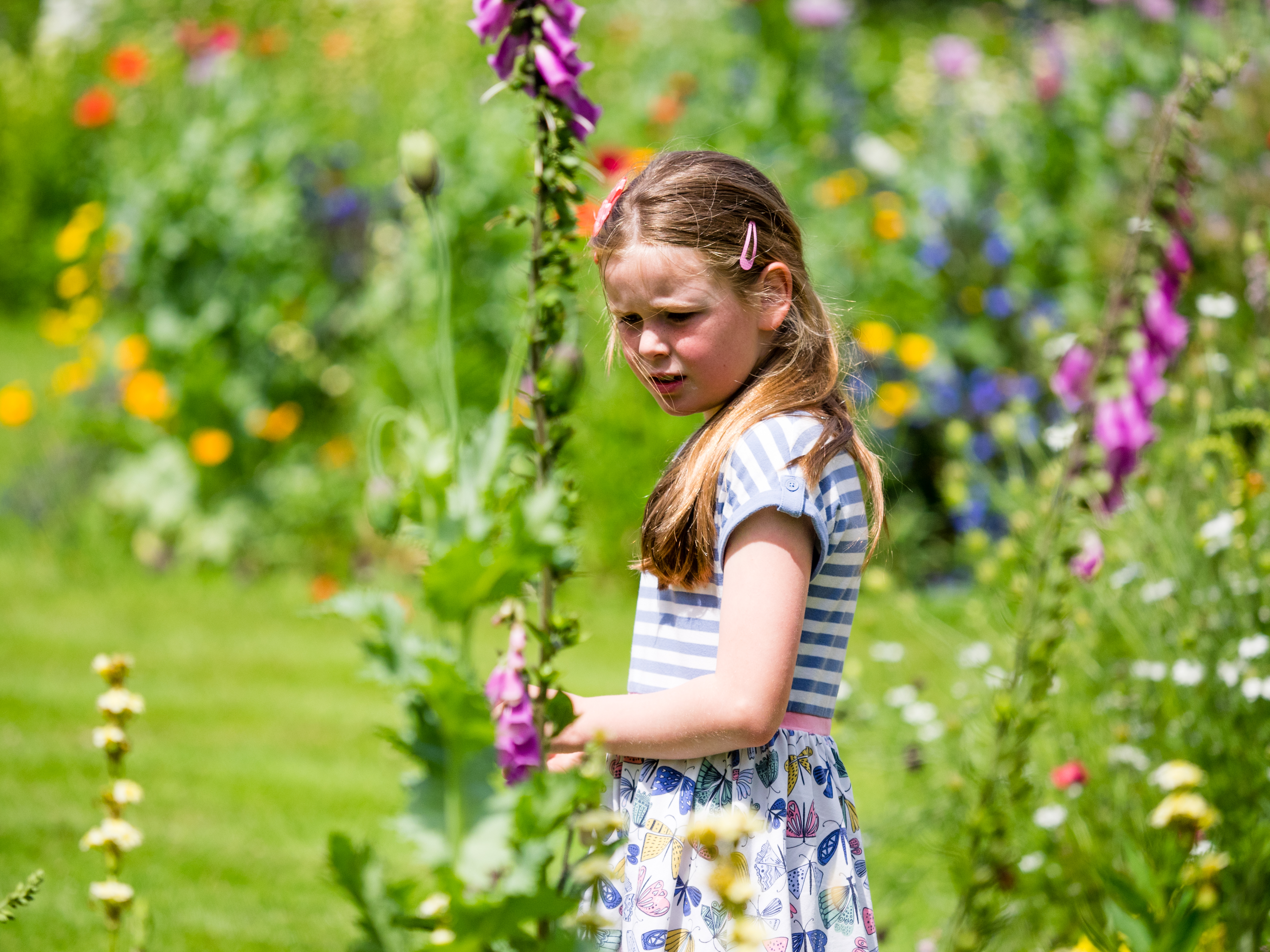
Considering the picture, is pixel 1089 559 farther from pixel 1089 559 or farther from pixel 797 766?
pixel 797 766

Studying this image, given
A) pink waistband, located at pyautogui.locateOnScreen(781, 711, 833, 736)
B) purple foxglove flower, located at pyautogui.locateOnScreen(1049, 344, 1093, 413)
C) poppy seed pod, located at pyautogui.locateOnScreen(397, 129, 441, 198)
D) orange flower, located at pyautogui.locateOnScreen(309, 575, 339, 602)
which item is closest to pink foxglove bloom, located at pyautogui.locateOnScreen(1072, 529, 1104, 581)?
purple foxglove flower, located at pyautogui.locateOnScreen(1049, 344, 1093, 413)

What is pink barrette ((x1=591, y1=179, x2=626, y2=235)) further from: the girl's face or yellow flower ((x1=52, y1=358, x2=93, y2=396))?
yellow flower ((x1=52, y1=358, x2=93, y2=396))

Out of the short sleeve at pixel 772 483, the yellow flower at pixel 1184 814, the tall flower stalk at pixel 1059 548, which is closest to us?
the tall flower stalk at pixel 1059 548

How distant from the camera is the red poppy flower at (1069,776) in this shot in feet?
7.54

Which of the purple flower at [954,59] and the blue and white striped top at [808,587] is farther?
the purple flower at [954,59]

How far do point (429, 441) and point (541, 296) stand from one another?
29 centimetres

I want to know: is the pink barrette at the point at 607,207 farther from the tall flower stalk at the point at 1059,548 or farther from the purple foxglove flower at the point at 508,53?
the tall flower stalk at the point at 1059,548

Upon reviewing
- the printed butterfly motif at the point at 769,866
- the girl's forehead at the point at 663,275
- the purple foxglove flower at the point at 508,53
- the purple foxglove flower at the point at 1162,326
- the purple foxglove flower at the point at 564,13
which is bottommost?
the printed butterfly motif at the point at 769,866

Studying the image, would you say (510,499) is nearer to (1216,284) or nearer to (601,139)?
(1216,284)

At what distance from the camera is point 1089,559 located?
7.20ft

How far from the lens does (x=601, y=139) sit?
7043 millimetres

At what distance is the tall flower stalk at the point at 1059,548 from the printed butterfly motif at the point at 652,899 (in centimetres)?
37

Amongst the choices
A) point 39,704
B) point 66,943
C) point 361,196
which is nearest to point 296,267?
point 361,196

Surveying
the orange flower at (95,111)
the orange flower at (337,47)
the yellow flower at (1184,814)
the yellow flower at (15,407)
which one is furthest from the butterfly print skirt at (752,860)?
the orange flower at (337,47)
